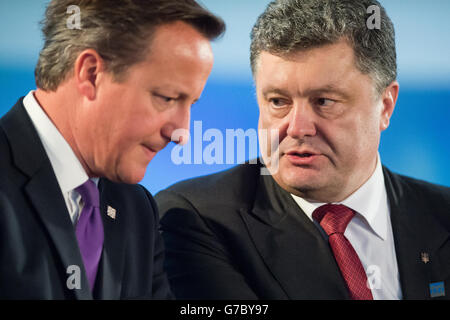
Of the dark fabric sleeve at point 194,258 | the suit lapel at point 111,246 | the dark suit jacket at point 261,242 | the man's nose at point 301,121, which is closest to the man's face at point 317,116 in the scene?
the man's nose at point 301,121

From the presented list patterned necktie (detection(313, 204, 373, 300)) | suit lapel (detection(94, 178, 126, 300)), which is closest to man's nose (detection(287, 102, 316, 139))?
patterned necktie (detection(313, 204, 373, 300))

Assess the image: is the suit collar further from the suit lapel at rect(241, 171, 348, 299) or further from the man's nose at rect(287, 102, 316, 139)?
the man's nose at rect(287, 102, 316, 139)

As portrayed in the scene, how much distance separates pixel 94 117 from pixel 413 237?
1.24 m

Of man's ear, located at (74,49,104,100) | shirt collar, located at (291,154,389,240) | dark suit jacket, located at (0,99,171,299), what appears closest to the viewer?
dark suit jacket, located at (0,99,171,299)

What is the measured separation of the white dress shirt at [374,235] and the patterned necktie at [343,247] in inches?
1.1

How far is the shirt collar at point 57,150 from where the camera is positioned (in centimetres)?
165

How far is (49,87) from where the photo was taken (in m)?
1.68

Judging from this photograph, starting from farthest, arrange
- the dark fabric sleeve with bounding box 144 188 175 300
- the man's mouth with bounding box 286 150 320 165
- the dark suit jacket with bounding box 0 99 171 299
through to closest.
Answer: the man's mouth with bounding box 286 150 320 165 < the dark fabric sleeve with bounding box 144 188 175 300 < the dark suit jacket with bounding box 0 99 171 299

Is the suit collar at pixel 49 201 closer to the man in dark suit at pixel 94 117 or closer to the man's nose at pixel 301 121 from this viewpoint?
the man in dark suit at pixel 94 117

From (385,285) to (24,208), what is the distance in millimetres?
1249

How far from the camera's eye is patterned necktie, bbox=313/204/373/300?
6.50 ft

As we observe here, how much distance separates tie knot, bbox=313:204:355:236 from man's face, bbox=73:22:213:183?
0.68 m
